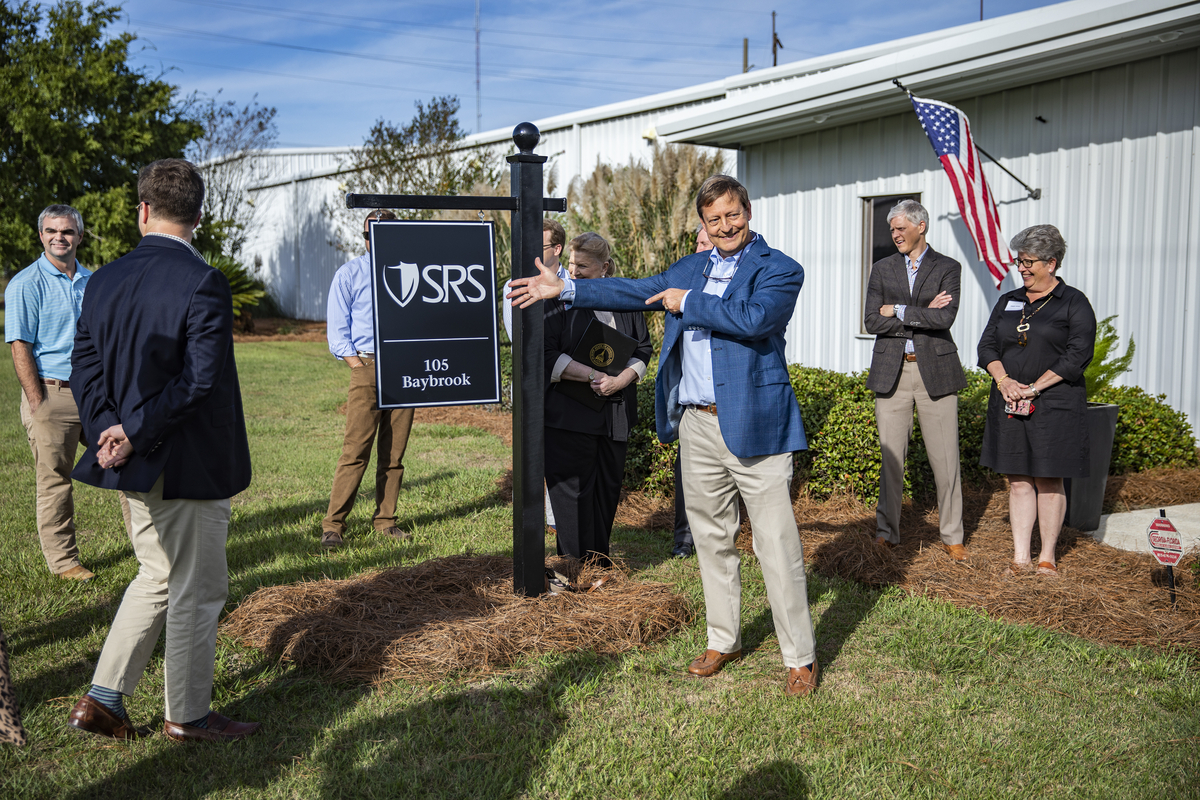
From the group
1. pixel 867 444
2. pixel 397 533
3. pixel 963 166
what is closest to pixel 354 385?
pixel 397 533

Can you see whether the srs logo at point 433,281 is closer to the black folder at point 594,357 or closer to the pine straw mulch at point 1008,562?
the black folder at point 594,357

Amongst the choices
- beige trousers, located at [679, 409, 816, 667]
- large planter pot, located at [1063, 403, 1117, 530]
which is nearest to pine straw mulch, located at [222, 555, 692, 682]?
beige trousers, located at [679, 409, 816, 667]

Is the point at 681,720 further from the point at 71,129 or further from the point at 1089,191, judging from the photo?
the point at 71,129

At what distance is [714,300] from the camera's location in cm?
350

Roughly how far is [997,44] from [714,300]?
5.86m

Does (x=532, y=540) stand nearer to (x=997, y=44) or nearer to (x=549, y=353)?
(x=549, y=353)

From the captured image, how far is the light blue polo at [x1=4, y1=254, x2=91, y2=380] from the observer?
16.3 ft

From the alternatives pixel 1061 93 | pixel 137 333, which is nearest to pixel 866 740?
pixel 137 333

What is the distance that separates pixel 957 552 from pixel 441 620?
10.8ft

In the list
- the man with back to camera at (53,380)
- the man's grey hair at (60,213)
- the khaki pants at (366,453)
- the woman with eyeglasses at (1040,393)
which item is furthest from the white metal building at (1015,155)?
the man with back to camera at (53,380)

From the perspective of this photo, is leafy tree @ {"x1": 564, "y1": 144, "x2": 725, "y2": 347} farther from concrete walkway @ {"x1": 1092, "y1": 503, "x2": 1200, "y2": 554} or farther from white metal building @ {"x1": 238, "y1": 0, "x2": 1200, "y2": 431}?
concrete walkway @ {"x1": 1092, "y1": 503, "x2": 1200, "y2": 554}

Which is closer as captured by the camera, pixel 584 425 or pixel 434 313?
pixel 434 313

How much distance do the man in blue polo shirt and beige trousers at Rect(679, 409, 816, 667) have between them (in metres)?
3.68

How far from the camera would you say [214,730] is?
322cm
